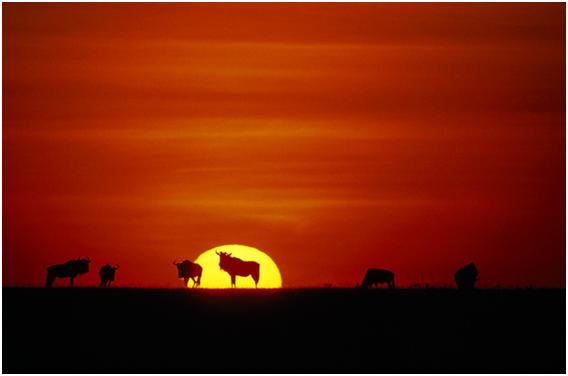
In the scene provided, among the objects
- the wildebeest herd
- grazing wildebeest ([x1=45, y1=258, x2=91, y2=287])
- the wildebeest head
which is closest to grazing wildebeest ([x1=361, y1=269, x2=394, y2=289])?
the wildebeest herd

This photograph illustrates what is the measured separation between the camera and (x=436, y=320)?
33.9 metres

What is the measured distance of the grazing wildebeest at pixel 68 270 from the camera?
172ft

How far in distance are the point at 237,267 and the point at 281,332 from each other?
2157 centimetres

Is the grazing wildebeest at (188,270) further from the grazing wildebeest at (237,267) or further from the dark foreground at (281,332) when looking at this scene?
the dark foreground at (281,332)

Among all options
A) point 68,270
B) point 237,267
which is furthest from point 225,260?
point 68,270

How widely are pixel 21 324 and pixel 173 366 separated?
636 centimetres

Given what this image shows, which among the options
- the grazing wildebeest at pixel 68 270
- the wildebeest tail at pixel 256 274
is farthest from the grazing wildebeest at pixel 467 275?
the grazing wildebeest at pixel 68 270

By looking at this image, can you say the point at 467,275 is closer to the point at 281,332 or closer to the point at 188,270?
the point at 188,270

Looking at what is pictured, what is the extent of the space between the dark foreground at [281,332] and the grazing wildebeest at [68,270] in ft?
40.2

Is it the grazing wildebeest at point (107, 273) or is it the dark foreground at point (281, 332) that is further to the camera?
the grazing wildebeest at point (107, 273)

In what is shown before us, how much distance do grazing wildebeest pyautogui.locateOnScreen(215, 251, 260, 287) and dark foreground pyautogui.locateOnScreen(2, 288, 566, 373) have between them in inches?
491

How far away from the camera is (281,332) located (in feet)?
Result: 103

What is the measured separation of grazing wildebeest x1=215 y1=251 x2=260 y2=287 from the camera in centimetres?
5278

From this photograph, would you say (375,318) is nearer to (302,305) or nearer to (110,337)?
(302,305)
